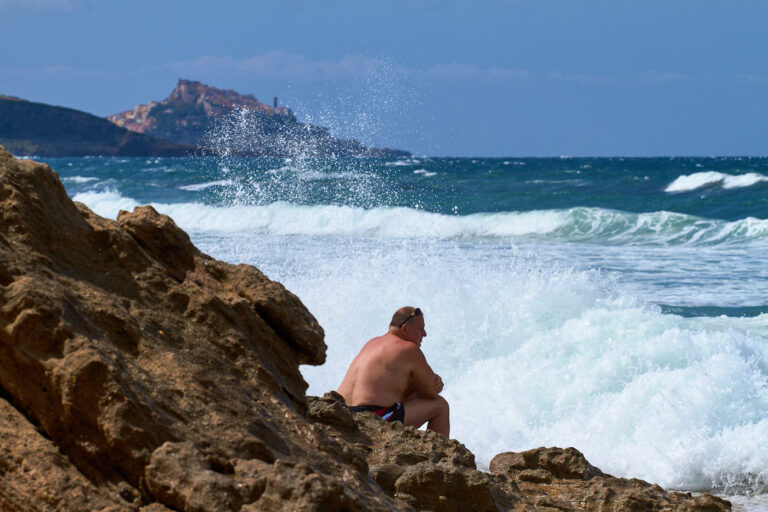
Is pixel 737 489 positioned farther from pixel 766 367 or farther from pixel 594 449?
pixel 766 367

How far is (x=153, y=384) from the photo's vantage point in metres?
2.17

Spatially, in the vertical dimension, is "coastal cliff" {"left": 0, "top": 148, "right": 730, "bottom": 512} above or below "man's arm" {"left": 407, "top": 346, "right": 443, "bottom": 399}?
above

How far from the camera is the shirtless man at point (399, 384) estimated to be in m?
4.35

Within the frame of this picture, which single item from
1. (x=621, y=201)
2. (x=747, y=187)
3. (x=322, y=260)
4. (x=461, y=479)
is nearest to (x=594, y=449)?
(x=461, y=479)

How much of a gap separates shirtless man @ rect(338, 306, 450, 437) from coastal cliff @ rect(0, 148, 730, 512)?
4.06 ft

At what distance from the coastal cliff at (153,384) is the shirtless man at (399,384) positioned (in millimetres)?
1239

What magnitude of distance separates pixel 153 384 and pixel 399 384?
92.2 inches

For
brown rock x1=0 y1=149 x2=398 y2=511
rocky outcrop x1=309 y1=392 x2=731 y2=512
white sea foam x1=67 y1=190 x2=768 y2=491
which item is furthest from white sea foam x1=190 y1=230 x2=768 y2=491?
brown rock x1=0 y1=149 x2=398 y2=511

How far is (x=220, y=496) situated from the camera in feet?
6.22

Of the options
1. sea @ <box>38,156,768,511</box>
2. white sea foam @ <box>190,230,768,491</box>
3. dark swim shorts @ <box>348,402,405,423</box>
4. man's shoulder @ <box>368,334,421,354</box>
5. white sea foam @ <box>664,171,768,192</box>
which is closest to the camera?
dark swim shorts @ <box>348,402,405,423</box>

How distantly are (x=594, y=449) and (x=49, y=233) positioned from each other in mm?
3940

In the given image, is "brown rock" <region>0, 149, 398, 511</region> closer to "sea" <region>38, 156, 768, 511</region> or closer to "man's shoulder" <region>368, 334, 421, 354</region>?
"man's shoulder" <region>368, 334, 421, 354</region>

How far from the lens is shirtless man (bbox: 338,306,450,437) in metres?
4.35

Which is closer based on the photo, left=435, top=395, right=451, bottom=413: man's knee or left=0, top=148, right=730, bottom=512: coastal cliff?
left=0, top=148, right=730, bottom=512: coastal cliff
